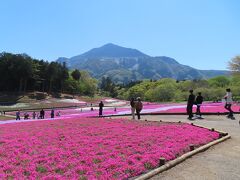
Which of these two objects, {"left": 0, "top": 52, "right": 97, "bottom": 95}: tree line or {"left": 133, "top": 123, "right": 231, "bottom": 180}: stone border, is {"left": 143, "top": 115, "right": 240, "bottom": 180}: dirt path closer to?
{"left": 133, "top": 123, "right": 231, "bottom": 180}: stone border

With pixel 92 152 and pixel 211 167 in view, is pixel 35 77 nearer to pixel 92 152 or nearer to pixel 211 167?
pixel 92 152

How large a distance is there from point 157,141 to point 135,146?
1.51 metres

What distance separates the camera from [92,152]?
44.0 feet

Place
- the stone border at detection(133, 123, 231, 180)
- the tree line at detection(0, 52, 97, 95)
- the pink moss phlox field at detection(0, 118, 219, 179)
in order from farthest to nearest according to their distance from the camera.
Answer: the tree line at detection(0, 52, 97, 95) → the pink moss phlox field at detection(0, 118, 219, 179) → the stone border at detection(133, 123, 231, 180)

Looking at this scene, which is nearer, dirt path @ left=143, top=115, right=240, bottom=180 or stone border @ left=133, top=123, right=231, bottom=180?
stone border @ left=133, top=123, right=231, bottom=180

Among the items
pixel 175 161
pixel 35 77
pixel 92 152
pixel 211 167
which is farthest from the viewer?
pixel 35 77

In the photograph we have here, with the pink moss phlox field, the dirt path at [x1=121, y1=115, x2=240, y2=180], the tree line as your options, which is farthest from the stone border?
the tree line

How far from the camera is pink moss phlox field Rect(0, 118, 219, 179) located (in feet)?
35.3

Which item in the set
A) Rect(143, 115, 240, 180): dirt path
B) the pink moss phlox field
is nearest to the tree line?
the pink moss phlox field

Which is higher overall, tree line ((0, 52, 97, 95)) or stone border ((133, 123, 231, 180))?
tree line ((0, 52, 97, 95))

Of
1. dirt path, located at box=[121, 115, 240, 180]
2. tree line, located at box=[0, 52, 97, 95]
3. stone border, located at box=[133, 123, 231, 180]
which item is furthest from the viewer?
tree line, located at box=[0, 52, 97, 95]

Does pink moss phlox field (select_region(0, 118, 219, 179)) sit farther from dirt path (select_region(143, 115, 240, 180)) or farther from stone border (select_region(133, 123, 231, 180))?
dirt path (select_region(143, 115, 240, 180))

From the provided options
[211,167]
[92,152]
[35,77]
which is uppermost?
[35,77]

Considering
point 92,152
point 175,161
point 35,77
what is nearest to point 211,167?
point 175,161
